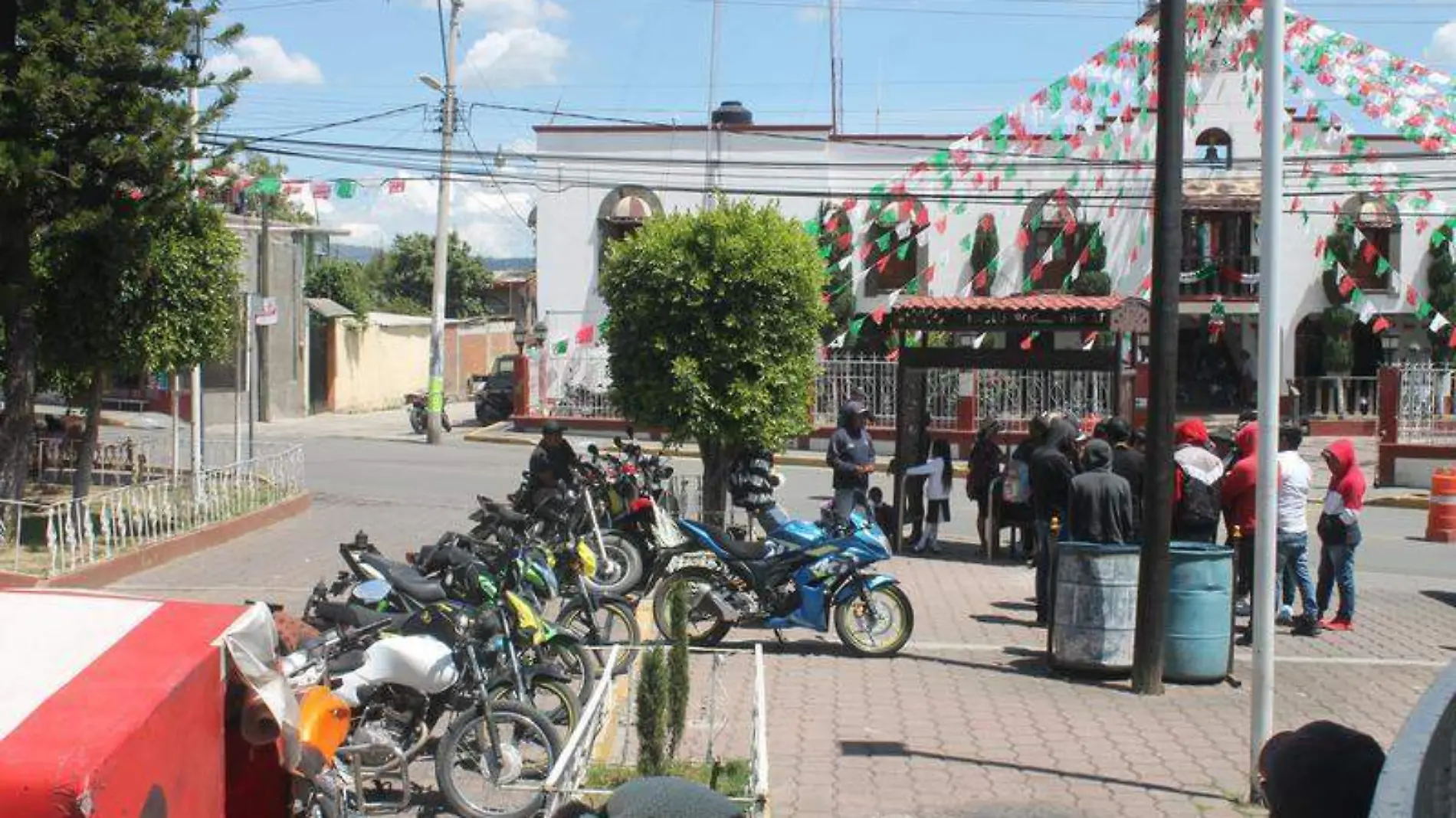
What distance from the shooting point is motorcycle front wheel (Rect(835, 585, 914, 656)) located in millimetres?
10641

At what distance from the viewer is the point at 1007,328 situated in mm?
15805

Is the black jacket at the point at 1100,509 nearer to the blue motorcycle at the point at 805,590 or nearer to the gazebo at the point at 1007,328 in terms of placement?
the blue motorcycle at the point at 805,590

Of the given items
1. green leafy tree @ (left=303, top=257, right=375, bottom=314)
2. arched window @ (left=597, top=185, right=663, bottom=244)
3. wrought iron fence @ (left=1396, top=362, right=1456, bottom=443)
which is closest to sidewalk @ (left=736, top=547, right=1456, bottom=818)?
wrought iron fence @ (left=1396, top=362, right=1456, bottom=443)

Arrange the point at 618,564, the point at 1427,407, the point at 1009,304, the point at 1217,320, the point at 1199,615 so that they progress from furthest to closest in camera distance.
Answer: the point at 1217,320
the point at 1427,407
the point at 1009,304
the point at 618,564
the point at 1199,615

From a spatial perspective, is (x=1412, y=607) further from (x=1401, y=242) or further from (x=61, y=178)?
(x=1401, y=242)

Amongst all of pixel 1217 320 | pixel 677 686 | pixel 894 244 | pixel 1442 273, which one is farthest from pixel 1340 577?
pixel 1442 273

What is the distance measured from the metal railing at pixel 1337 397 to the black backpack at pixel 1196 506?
2386 cm

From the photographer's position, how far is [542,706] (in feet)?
26.4

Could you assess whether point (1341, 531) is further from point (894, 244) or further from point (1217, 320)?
point (894, 244)

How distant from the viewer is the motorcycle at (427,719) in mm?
7055

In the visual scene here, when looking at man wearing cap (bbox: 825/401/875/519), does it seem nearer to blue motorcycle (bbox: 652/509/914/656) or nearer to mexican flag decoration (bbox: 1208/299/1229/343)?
blue motorcycle (bbox: 652/509/914/656)

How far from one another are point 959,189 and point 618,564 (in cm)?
2396

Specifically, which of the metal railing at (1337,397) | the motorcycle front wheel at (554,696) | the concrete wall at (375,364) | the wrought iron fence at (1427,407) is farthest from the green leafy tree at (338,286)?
the motorcycle front wheel at (554,696)

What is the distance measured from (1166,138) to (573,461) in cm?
688
